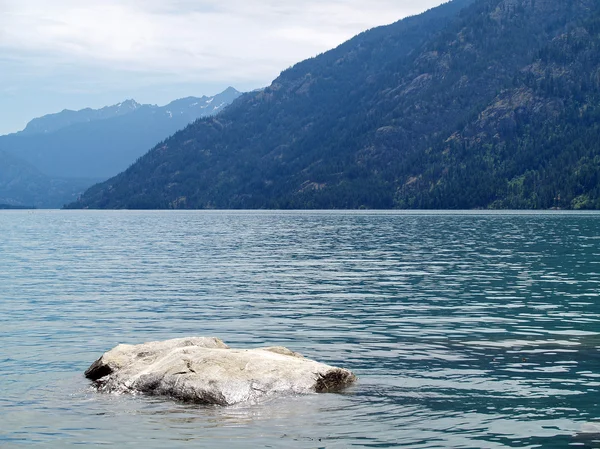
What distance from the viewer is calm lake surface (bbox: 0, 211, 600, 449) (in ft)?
70.9

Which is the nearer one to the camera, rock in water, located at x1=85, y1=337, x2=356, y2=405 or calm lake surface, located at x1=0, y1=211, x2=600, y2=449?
calm lake surface, located at x1=0, y1=211, x2=600, y2=449

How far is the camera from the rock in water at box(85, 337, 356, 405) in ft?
81.1

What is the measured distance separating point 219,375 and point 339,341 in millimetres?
11550

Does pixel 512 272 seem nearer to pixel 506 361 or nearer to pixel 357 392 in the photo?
pixel 506 361

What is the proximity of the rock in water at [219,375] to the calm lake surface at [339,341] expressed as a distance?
2.11ft

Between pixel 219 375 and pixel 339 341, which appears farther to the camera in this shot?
pixel 339 341

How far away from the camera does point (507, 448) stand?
777 inches

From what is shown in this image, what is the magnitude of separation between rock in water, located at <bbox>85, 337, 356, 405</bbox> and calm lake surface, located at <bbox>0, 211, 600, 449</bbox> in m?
0.64

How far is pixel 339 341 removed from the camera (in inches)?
1405

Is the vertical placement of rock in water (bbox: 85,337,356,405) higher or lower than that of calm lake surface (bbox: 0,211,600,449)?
higher

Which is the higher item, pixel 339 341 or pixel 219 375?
pixel 219 375

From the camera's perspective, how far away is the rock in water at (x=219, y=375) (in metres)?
24.7

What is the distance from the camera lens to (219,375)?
25016 mm

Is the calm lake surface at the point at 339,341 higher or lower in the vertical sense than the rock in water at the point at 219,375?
lower
